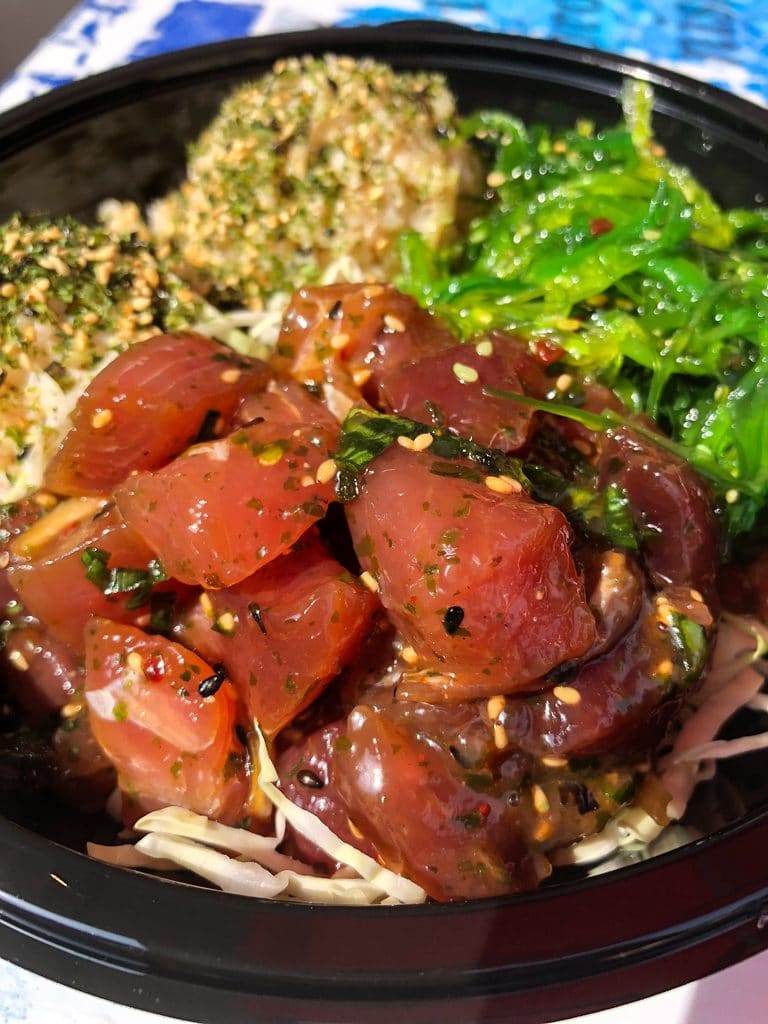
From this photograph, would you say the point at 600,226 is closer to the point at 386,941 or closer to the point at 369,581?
the point at 369,581

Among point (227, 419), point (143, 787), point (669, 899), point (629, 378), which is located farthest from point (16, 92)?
point (669, 899)

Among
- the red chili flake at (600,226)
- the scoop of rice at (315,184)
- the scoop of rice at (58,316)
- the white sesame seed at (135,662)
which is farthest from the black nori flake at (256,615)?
the red chili flake at (600,226)

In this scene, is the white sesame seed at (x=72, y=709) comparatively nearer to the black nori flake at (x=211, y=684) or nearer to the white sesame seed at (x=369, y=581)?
the black nori flake at (x=211, y=684)

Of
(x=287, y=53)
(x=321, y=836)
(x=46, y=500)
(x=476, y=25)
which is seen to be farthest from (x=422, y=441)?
(x=476, y=25)

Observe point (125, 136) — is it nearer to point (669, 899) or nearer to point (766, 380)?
point (766, 380)

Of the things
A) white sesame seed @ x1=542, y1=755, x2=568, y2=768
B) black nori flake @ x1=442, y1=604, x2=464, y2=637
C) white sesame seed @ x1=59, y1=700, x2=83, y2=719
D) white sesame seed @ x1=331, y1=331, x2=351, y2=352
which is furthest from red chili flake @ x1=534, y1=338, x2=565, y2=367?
white sesame seed @ x1=59, y1=700, x2=83, y2=719

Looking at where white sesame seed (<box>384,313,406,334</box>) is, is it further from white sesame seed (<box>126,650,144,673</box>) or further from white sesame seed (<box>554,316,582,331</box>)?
white sesame seed (<box>126,650,144,673</box>)

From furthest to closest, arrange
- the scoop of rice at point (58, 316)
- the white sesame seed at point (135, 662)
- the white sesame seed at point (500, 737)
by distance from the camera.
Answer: the scoop of rice at point (58, 316), the white sesame seed at point (135, 662), the white sesame seed at point (500, 737)
